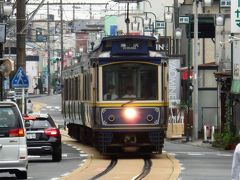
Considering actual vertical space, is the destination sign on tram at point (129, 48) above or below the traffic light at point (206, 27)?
below

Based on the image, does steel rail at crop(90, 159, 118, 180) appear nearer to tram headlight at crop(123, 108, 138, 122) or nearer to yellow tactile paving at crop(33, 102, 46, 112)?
tram headlight at crop(123, 108, 138, 122)

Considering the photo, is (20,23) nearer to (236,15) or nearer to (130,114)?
(236,15)

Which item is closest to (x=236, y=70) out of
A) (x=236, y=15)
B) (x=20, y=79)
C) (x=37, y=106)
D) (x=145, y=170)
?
(x=236, y=15)

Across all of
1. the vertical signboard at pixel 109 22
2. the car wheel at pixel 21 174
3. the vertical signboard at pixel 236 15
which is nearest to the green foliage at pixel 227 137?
the vertical signboard at pixel 236 15

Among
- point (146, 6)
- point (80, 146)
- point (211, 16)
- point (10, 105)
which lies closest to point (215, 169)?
point (10, 105)

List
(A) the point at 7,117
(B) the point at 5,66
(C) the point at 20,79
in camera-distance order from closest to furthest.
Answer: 1. (A) the point at 7,117
2. (B) the point at 5,66
3. (C) the point at 20,79

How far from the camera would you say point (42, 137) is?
27.0m

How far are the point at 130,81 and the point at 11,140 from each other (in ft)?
27.4

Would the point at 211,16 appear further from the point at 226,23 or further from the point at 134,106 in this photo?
the point at 134,106

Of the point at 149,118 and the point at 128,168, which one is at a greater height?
the point at 149,118

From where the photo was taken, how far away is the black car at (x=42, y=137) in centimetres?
2683

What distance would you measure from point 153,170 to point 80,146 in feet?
44.3

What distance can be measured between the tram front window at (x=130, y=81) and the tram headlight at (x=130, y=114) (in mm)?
426

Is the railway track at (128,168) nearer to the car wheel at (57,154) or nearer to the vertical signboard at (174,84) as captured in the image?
the car wheel at (57,154)
